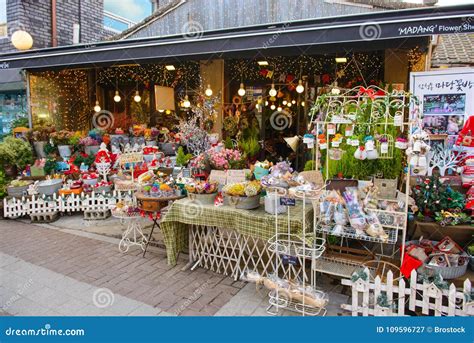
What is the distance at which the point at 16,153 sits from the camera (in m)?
8.05

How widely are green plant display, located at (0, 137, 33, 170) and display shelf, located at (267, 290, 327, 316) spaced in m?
7.14

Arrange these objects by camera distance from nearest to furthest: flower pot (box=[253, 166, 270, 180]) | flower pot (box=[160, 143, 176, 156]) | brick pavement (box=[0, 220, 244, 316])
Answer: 1. brick pavement (box=[0, 220, 244, 316])
2. flower pot (box=[253, 166, 270, 180])
3. flower pot (box=[160, 143, 176, 156])

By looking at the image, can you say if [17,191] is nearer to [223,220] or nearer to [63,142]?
[63,142]

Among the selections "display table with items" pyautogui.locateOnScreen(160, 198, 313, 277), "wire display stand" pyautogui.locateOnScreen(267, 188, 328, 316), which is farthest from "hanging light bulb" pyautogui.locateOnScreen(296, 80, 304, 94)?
"wire display stand" pyautogui.locateOnScreen(267, 188, 328, 316)

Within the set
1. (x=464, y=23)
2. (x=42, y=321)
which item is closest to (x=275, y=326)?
(x=42, y=321)

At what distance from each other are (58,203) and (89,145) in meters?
1.91

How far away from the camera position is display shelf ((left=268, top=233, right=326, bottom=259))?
361cm

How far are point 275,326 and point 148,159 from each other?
5.64 metres

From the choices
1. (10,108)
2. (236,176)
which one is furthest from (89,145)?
(236,176)

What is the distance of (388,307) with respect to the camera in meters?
3.39

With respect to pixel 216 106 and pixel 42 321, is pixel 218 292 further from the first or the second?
pixel 216 106

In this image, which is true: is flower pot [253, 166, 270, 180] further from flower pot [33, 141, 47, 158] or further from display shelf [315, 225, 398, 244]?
flower pot [33, 141, 47, 158]

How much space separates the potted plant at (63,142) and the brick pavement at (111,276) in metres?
2.94

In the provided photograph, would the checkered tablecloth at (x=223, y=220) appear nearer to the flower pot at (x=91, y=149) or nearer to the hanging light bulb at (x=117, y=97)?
the flower pot at (x=91, y=149)
